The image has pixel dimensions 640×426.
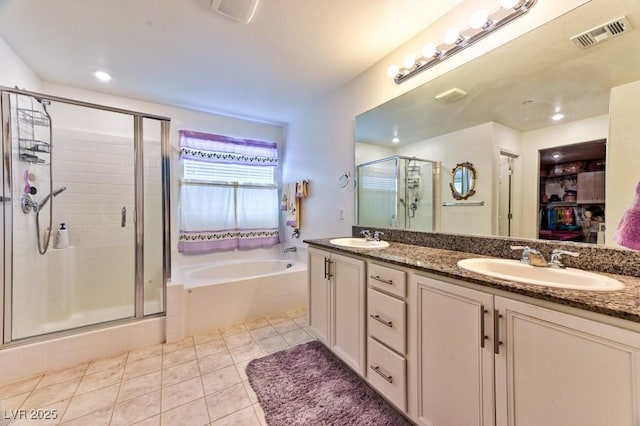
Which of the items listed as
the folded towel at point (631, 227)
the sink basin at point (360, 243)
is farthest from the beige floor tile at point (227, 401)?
the folded towel at point (631, 227)

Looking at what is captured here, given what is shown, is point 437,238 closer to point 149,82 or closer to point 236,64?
point 236,64

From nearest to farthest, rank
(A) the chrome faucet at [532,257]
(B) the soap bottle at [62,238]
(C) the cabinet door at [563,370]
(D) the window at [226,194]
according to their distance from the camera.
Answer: (C) the cabinet door at [563,370], (A) the chrome faucet at [532,257], (B) the soap bottle at [62,238], (D) the window at [226,194]

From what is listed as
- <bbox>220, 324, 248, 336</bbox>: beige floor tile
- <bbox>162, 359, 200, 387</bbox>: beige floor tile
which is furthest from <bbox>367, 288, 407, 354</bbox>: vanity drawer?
<bbox>220, 324, 248, 336</bbox>: beige floor tile

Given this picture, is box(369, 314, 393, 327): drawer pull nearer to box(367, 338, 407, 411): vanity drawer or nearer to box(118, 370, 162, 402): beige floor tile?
box(367, 338, 407, 411): vanity drawer

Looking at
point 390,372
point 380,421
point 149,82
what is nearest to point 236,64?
point 149,82

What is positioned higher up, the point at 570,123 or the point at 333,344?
the point at 570,123

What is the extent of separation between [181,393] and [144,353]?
686mm

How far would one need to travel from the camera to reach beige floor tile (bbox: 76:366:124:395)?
5.07 feet

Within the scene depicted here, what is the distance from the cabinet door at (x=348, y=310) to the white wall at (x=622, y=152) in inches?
44.5

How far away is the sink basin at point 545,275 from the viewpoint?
857 mm

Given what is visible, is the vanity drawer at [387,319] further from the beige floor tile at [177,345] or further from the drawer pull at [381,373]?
the beige floor tile at [177,345]

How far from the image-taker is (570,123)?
1180mm

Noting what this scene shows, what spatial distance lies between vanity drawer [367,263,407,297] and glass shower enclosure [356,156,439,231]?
62cm

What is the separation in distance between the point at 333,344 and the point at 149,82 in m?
2.91
